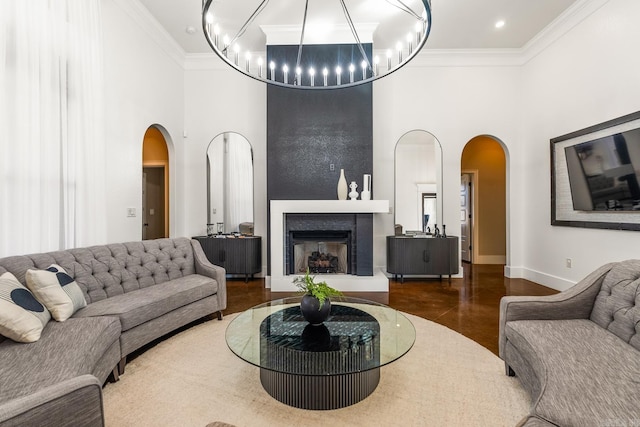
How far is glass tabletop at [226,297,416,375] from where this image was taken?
1.69 m

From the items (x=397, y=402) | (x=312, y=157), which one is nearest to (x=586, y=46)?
(x=312, y=157)

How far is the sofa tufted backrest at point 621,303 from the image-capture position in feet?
5.77

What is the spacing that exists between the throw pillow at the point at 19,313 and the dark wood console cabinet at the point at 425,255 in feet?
13.6

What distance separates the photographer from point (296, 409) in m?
1.80

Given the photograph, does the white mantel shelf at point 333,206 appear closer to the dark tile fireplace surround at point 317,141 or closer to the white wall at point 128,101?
the dark tile fireplace surround at point 317,141

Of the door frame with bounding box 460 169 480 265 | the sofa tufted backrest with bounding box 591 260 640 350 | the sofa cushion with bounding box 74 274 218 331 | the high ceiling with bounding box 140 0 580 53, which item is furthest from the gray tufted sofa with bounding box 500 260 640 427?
the door frame with bounding box 460 169 480 265

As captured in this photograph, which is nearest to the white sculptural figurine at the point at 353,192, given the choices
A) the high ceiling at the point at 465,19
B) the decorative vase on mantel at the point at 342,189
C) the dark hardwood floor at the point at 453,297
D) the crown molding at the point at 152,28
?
the decorative vase on mantel at the point at 342,189

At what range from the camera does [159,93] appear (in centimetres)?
463

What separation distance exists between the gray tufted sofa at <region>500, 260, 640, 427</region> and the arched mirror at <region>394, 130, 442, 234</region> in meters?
3.03

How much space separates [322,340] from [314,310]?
0.21 metres

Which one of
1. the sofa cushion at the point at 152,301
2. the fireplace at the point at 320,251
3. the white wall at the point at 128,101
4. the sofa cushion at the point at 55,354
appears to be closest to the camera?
the sofa cushion at the point at 55,354

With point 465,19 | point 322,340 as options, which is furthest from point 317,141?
point 322,340

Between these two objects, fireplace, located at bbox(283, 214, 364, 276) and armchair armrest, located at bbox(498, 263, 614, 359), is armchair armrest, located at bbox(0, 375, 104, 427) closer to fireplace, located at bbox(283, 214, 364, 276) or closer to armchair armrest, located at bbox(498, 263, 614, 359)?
armchair armrest, located at bbox(498, 263, 614, 359)

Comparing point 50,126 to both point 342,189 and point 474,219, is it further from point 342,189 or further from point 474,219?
point 474,219
